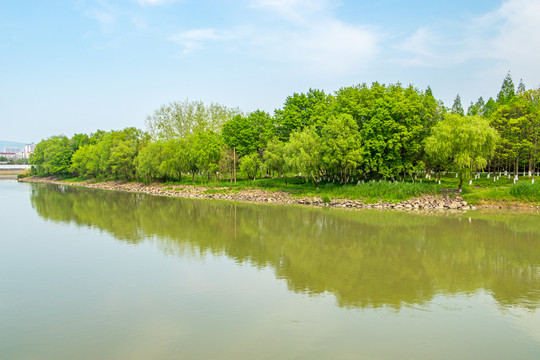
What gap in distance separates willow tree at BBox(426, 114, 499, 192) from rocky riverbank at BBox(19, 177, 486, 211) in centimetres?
359

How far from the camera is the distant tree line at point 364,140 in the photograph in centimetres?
3538

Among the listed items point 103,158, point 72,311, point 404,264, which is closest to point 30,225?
point 72,311

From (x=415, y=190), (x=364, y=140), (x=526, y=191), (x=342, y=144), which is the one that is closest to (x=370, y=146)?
(x=364, y=140)

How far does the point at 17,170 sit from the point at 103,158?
305 feet

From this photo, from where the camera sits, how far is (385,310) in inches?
418

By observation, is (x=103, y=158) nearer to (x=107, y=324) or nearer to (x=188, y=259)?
(x=188, y=259)

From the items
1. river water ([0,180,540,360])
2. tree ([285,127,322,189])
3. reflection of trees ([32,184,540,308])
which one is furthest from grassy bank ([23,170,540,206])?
river water ([0,180,540,360])

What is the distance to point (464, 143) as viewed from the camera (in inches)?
1350

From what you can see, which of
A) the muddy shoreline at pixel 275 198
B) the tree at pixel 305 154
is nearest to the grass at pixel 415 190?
the muddy shoreline at pixel 275 198

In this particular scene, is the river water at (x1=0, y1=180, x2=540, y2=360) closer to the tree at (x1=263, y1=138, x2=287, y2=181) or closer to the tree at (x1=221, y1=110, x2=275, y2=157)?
the tree at (x1=263, y1=138, x2=287, y2=181)

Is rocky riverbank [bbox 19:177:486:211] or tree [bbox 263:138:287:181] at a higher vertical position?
tree [bbox 263:138:287:181]

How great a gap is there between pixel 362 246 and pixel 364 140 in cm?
2223

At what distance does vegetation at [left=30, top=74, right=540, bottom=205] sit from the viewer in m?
35.5

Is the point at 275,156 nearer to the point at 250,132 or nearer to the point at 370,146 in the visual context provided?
the point at 250,132
